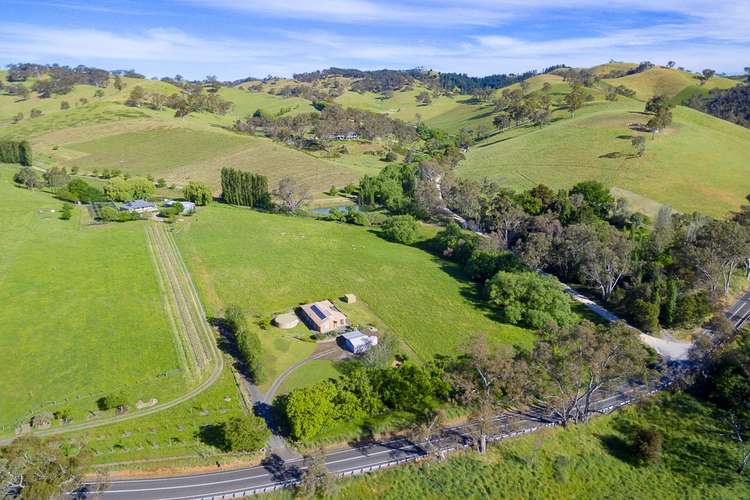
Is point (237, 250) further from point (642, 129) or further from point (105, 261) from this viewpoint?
point (642, 129)

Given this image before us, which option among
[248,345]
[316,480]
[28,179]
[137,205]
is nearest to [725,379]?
[316,480]

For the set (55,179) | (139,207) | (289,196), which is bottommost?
(139,207)

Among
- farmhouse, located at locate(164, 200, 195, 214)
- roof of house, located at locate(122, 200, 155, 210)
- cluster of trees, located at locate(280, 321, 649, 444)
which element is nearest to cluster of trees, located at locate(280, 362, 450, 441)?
cluster of trees, located at locate(280, 321, 649, 444)

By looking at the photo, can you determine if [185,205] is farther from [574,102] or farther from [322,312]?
[574,102]

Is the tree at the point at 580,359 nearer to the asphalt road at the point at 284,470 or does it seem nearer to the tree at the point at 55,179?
the asphalt road at the point at 284,470

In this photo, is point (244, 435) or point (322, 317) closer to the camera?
point (244, 435)

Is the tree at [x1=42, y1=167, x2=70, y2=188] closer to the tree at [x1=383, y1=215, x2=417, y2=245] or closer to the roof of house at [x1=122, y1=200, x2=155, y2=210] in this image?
the roof of house at [x1=122, y1=200, x2=155, y2=210]

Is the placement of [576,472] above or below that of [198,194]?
below

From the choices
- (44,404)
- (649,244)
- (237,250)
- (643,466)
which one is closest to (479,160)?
(649,244)
